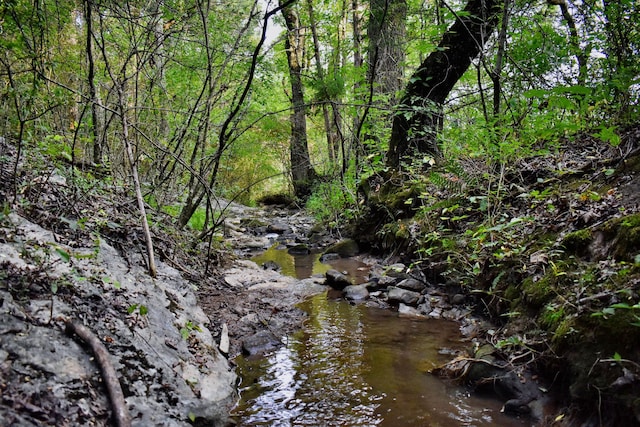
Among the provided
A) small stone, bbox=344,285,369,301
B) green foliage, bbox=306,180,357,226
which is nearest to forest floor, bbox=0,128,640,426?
small stone, bbox=344,285,369,301

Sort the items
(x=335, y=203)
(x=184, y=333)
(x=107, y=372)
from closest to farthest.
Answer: (x=107, y=372)
(x=184, y=333)
(x=335, y=203)

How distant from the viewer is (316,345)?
12.3ft

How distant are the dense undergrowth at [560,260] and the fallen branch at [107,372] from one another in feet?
7.35

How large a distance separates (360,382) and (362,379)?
5 centimetres

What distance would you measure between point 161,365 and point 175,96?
15.3 ft

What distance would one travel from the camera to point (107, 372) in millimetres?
1876

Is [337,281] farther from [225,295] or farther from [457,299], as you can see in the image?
[457,299]

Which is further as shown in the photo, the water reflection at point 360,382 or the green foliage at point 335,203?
the green foliage at point 335,203

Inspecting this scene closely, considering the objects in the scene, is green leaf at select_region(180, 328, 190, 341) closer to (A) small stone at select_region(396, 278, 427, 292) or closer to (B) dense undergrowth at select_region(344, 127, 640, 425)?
(B) dense undergrowth at select_region(344, 127, 640, 425)

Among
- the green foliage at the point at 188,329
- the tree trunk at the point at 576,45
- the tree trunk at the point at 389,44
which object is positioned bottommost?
the green foliage at the point at 188,329

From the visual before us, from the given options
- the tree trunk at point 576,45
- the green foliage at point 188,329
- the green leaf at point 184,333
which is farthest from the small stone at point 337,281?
the tree trunk at point 576,45

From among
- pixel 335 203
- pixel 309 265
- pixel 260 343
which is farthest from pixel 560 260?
pixel 335 203

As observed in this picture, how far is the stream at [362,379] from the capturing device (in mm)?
2549

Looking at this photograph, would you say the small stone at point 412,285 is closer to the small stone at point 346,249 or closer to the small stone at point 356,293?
the small stone at point 356,293
